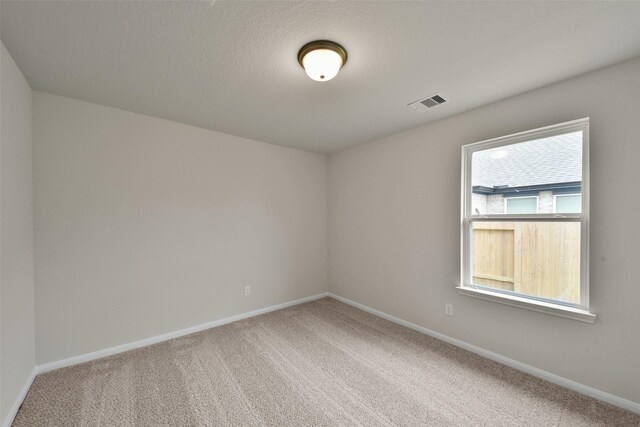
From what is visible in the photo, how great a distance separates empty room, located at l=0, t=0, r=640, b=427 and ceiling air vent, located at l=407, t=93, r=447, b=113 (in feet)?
0.22

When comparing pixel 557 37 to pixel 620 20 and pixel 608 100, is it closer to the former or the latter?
pixel 620 20

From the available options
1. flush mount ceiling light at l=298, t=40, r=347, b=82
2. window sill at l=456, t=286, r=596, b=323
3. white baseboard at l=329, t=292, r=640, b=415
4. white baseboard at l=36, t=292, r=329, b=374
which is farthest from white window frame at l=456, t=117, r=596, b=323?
white baseboard at l=36, t=292, r=329, b=374

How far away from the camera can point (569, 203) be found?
2.01 meters

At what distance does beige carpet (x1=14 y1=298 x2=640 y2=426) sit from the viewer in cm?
168

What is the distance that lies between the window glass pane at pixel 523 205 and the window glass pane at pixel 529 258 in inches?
4.2

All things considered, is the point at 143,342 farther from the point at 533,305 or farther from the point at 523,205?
the point at 523,205

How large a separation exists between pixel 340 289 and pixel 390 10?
11.7ft

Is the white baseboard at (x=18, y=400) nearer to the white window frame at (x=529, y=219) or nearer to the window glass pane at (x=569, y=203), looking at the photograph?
the white window frame at (x=529, y=219)

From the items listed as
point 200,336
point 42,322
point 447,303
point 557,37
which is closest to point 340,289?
point 447,303

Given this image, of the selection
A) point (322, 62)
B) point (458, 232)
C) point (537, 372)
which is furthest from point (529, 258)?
point (322, 62)

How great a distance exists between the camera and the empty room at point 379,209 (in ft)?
5.10

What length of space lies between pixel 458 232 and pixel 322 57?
85.1 inches

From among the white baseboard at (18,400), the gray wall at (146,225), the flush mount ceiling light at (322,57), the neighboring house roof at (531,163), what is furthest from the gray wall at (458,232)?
the white baseboard at (18,400)

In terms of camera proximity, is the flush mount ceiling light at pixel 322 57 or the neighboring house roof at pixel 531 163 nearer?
the flush mount ceiling light at pixel 322 57
